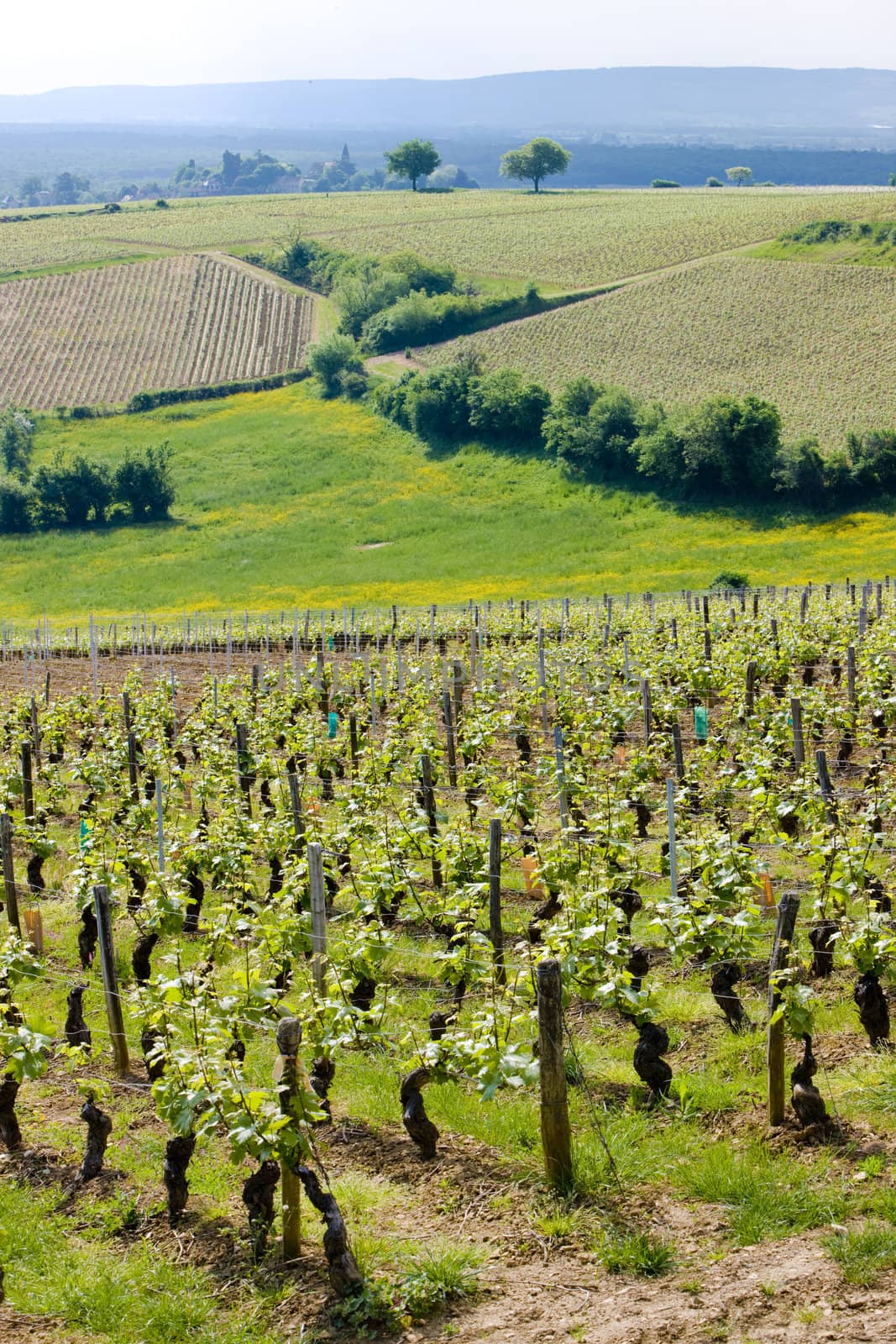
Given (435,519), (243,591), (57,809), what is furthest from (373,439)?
(57,809)

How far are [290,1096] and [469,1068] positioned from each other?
1.35 meters

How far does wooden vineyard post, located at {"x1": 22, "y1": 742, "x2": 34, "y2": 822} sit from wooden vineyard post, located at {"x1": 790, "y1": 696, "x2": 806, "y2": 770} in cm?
980

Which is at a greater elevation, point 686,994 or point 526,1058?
point 526,1058

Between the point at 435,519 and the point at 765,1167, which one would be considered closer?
the point at 765,1167

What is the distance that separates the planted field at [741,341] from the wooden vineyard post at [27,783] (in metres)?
54.9

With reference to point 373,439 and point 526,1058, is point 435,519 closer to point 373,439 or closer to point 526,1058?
point 373,439

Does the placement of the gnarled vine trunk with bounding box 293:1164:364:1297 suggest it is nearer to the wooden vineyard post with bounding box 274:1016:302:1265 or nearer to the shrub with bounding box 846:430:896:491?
the wooden vineyard post with bounding box 274:1016:302:1265

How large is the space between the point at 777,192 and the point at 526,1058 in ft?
460

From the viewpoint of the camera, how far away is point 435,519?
6944 centimetres

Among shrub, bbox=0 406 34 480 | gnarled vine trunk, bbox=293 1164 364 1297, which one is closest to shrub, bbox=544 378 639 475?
shrub, bbox=0 406 34 480

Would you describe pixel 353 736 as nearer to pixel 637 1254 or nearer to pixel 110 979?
pixel 110 979

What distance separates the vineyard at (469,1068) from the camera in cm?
744

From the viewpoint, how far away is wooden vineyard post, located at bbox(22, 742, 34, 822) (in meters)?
18.0

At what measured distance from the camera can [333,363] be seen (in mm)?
89375
